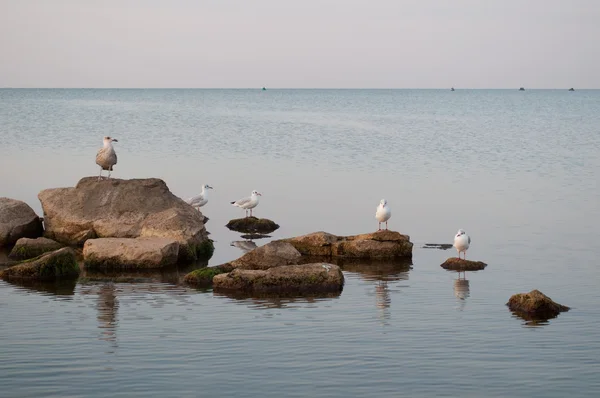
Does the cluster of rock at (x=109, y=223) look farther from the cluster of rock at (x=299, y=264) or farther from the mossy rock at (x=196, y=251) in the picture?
the cluster of rock at (x=299, y=264)

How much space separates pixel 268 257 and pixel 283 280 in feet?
6.79

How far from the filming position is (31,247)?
26.2 meters

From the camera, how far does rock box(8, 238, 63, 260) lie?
26.0 m

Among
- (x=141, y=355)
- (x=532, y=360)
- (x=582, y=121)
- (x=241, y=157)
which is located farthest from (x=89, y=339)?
(x=582, y=121)

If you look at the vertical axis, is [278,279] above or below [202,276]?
above

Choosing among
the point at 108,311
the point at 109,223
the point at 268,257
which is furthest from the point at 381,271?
the point at 109,223

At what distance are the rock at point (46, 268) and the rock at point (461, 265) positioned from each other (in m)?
8.76

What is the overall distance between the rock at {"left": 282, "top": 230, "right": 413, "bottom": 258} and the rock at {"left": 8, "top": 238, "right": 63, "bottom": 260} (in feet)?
20.3

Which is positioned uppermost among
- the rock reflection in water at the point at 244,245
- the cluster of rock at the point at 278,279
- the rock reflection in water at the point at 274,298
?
the cluster of rock at the point at 278,279

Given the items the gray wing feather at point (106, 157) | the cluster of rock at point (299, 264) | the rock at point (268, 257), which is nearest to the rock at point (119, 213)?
the gray wing feather at point (106, 157)

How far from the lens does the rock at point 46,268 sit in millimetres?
23328

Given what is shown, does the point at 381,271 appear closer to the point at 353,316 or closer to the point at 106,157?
the point at 353,316

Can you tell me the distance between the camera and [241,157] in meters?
57.2

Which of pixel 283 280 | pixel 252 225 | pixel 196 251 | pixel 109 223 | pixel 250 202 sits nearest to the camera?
pixel 283 280
